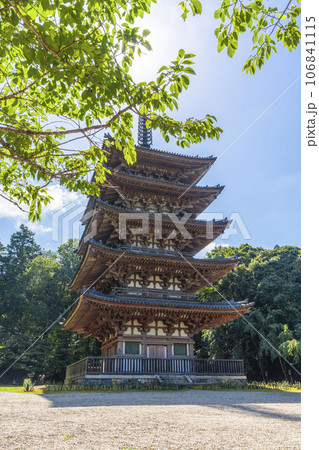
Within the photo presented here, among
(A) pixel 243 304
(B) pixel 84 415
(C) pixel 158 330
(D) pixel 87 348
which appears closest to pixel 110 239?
(C) pixel 158 330

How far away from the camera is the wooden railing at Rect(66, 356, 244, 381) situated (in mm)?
16375

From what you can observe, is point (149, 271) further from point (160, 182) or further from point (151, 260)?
point (160, 182)

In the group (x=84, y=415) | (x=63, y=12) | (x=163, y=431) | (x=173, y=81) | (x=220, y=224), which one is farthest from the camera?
(x=220, y=224)

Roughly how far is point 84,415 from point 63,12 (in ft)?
23.7

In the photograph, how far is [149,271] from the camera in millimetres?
19188

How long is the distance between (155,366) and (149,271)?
5142mm

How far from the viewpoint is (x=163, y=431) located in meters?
5.39

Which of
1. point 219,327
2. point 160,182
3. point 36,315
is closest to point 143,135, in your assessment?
point 160,182

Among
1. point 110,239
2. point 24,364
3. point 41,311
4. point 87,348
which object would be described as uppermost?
point 110,239

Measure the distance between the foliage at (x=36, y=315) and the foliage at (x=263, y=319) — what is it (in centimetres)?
1455

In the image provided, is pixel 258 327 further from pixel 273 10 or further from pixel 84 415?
Result: pixel 273 10

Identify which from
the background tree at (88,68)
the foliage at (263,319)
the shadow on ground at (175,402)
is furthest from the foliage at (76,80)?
the foliage at (263,319)

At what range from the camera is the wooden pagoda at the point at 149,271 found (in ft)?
56.5

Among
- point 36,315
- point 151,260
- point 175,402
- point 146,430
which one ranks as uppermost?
point 151,260
